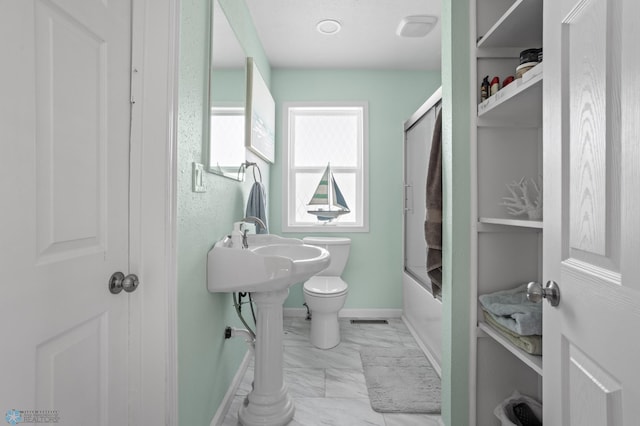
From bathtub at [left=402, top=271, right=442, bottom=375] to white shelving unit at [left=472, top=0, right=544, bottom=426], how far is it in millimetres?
635

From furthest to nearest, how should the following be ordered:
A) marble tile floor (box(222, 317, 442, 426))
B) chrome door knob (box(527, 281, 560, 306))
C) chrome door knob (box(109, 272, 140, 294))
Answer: marble tile floor (box(222, 317, 442, 426))
chrome door knob (box(109, 272, 140, 294))
chrome door knob (box(527, 281, 560, 306))

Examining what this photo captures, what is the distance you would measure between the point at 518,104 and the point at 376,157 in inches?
70.7

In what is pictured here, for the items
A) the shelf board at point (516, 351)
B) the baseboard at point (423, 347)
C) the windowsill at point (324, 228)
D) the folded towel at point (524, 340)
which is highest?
the windowsill at point (324, 228)

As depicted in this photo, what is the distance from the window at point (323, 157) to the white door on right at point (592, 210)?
2.26 m

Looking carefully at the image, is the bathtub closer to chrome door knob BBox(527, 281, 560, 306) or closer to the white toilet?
the white toilet

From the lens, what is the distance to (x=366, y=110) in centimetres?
297

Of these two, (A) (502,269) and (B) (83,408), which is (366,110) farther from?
(B) (83,408)

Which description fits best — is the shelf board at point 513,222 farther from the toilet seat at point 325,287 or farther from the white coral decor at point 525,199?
the toilet seat at point 325,287

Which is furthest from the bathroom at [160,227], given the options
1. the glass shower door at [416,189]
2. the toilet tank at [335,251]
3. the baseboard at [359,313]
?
the baseboard at [359,313]

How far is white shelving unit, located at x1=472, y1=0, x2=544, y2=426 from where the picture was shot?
1.35 meters

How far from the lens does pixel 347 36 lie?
2432 millimetres

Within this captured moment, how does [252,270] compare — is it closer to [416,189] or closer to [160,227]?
[160,227]

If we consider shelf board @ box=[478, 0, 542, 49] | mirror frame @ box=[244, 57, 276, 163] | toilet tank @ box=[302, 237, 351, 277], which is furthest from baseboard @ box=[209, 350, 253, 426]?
shelf board @ box=[478, 0, 542, 49]

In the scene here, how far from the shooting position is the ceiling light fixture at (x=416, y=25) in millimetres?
2209
